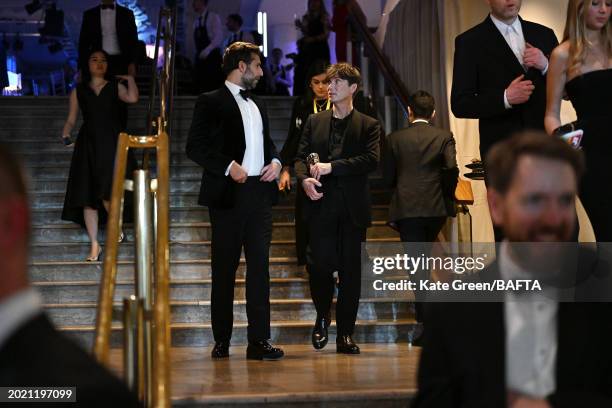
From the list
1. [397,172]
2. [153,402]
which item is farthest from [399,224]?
[153,402]

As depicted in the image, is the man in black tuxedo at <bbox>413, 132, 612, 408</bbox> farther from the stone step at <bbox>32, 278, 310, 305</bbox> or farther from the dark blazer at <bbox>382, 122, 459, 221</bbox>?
the stone step at <bbox>32, 278, 310, 305</bbox>

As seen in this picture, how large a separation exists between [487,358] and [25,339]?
1.00 m

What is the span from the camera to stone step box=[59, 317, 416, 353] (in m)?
6.89

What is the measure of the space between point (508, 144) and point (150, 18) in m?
20.3

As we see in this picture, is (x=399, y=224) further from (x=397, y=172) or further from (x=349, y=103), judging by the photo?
(x=349, y=103)

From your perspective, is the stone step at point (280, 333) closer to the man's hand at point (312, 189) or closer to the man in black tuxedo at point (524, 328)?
the man's hand at point (312, 189)

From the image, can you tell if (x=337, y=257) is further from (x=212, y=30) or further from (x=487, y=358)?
(x=212, y=30)

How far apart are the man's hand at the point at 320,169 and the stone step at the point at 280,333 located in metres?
1.23

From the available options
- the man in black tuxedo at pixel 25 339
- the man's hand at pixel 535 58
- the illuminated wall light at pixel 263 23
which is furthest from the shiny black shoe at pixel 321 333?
the illuminated wall light at pixel 263 23

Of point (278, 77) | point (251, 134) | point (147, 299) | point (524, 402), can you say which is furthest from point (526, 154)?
point (278, 77)

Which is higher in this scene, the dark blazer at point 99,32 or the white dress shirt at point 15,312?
the dark blazer at point 99,32

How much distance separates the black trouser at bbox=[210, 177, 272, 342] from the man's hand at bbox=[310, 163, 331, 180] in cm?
34

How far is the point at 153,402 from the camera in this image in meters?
3.47

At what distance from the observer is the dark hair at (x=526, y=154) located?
2.17 metres
